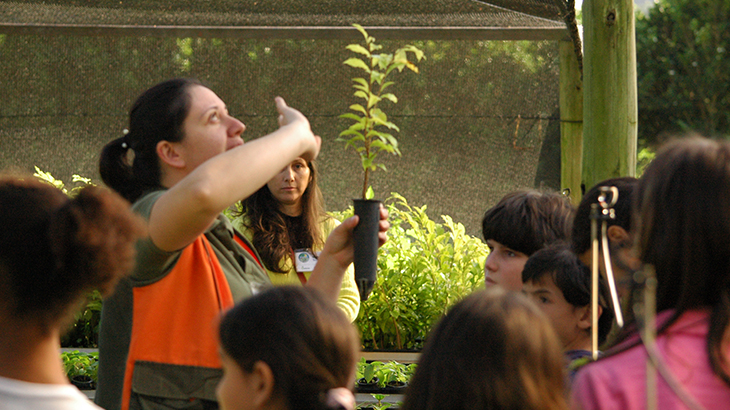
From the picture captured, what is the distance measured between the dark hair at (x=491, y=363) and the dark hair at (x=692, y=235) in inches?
5.6

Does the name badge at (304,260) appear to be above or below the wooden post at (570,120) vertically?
below

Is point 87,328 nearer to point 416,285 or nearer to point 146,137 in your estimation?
point 416,285

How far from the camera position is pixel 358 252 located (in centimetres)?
214

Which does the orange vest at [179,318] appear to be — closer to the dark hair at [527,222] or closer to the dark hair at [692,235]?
the dark hair at [692,235]

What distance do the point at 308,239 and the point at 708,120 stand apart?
1798 centimetres

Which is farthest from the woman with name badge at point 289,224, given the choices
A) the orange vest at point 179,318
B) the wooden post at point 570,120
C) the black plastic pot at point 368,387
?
the wooden post at point 570,120

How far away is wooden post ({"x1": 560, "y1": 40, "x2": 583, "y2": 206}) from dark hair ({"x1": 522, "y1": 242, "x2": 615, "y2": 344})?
2.57 metres

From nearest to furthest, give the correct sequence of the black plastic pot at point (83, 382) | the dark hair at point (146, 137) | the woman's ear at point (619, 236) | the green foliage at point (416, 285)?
the dark hair at point (146, 137) < the woman's ear at point (619, 236) < the black plastic pot at point (83, 382) < the green foliage at point (416, 285)

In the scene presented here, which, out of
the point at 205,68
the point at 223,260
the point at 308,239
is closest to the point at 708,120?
the point at 205,68

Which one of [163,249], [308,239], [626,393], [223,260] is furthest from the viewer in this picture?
[308,239]

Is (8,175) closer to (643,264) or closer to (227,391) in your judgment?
(227,391)

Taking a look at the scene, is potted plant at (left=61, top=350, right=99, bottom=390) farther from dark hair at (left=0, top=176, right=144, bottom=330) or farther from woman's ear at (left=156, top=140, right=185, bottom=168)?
dark hair at (left=0, top=176, right=144, bottom=330)

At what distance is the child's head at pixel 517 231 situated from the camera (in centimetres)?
283

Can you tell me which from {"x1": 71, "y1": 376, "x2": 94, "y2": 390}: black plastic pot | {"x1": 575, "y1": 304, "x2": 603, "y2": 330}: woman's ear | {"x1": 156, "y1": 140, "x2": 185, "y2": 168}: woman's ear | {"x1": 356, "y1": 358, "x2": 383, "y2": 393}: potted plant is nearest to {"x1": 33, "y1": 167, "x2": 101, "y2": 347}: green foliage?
{"x1": 71, "y1": 376, "x2": 94, "y2": 390}: black plastic pot
